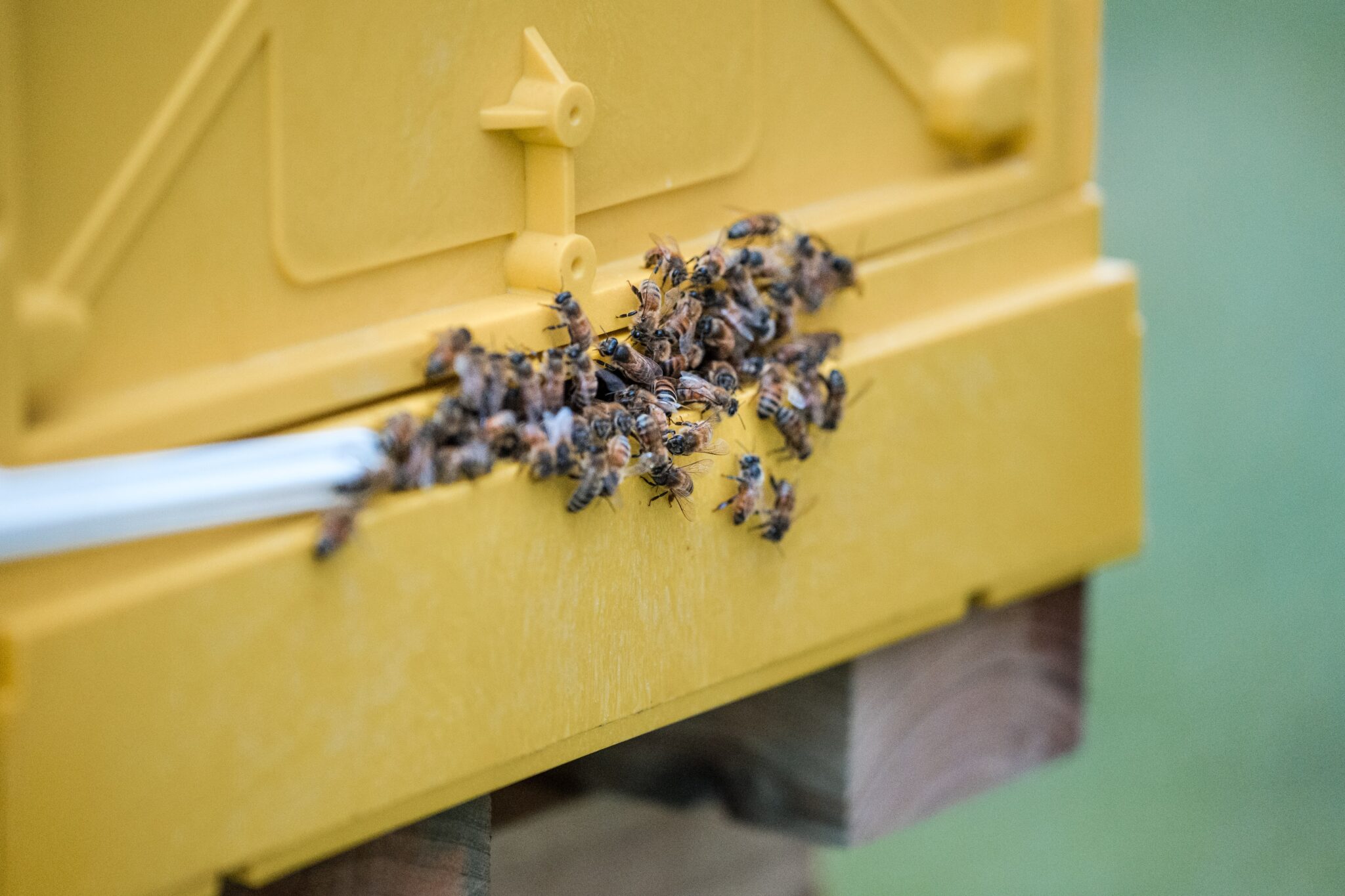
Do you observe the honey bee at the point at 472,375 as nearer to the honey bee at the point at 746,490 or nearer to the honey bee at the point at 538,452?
the honey bee at the point at 538,452

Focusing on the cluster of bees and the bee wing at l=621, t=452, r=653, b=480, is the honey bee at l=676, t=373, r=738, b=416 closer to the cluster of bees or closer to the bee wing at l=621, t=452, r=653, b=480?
the cluster of bees

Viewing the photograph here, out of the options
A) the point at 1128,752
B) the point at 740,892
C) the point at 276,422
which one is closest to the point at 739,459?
the point at 276,422

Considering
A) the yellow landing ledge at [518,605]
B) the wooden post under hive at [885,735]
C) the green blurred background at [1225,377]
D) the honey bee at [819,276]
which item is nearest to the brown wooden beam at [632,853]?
the wooden post under hive at [885,735]

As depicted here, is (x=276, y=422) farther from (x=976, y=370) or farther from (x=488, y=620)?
(x=976, y=370)

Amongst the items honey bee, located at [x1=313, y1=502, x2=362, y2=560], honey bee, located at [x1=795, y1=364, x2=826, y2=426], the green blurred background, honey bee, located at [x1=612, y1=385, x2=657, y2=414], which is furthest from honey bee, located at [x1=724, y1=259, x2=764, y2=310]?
the green blurred background

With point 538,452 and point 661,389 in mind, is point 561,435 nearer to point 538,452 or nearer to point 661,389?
point 538,452
